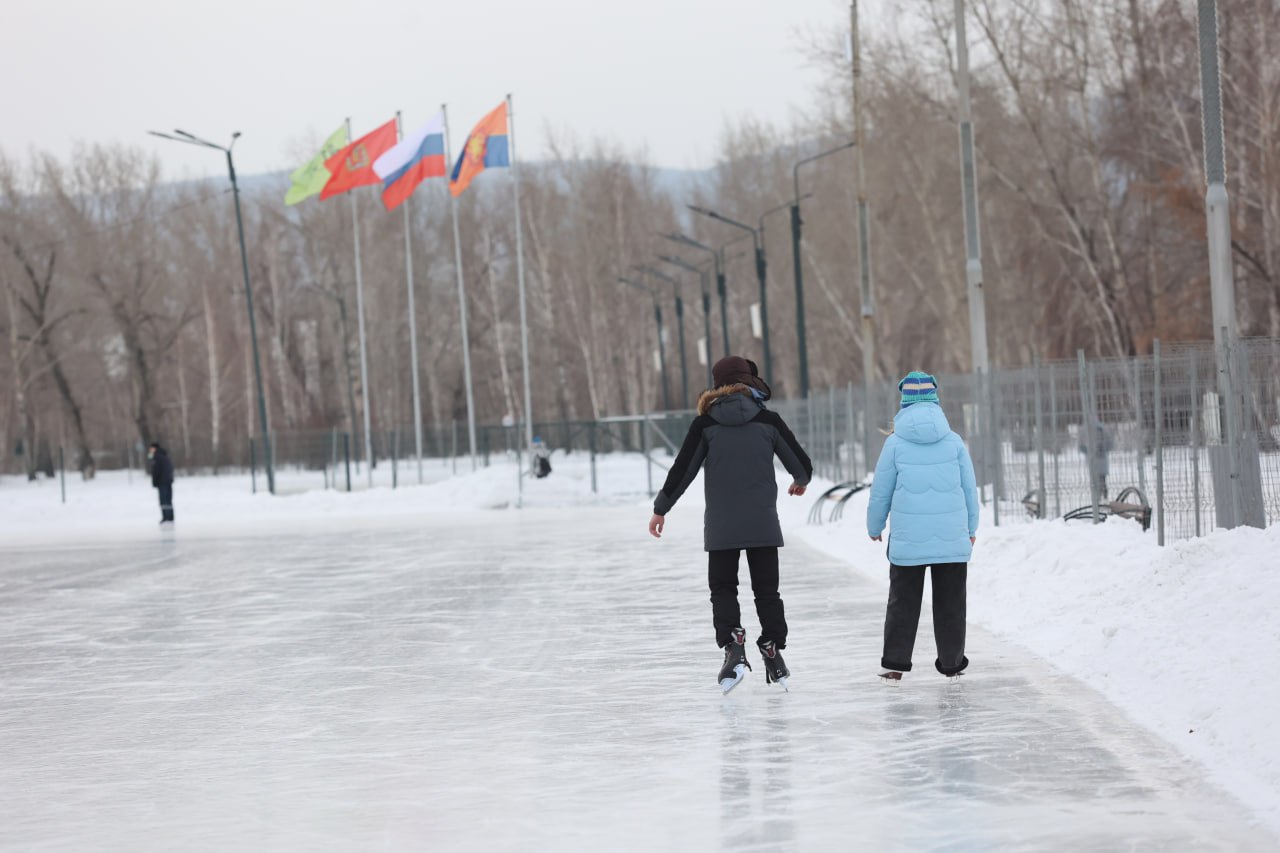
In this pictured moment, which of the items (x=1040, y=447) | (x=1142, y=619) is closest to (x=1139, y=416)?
(x=1040, y=447)

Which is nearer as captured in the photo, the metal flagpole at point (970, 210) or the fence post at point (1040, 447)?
the fence post at point (1040, 447)

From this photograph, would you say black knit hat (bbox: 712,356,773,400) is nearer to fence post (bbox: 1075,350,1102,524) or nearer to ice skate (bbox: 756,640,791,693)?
ice skate (bbox: 756,640,791,693)

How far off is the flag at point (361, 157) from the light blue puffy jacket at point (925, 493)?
4106 cm

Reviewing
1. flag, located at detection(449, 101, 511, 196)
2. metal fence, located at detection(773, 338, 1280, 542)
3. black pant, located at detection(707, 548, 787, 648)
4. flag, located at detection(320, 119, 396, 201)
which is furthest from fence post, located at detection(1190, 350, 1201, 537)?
flag, located at detection(320, 119, 396, 201)

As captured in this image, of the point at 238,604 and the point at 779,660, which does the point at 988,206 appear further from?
the point at 779,660

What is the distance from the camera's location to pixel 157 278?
83.5 meters

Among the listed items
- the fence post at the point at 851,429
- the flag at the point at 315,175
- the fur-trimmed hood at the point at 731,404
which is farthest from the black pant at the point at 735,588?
the flag at the point at 315,175

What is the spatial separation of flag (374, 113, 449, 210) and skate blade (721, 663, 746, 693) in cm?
3870

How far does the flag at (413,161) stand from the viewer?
48156mm

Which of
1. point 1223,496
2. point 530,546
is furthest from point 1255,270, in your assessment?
point 1223,496

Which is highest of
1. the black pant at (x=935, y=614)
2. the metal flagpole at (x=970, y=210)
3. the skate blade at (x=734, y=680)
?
the metal flagpole at (x=970, y=210)

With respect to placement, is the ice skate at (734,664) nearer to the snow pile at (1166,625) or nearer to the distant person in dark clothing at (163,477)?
the snow pile at (1166,625)

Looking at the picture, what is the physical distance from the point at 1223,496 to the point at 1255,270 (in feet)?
99.1

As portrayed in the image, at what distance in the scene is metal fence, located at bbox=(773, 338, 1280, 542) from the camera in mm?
14891
